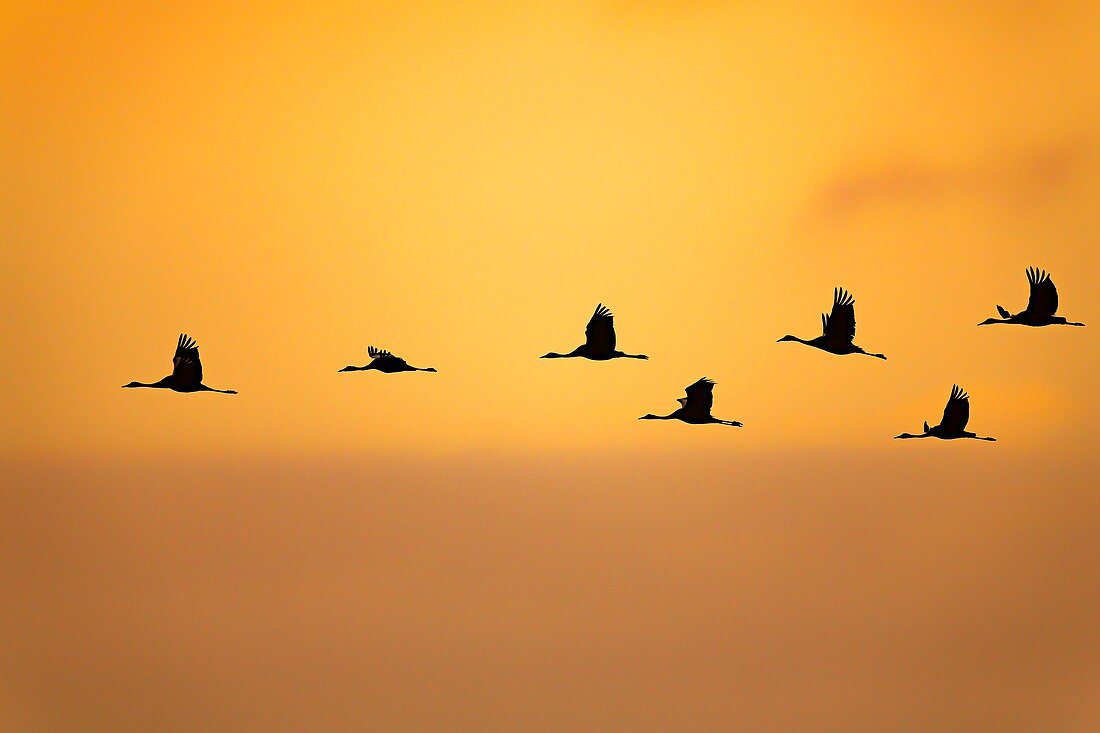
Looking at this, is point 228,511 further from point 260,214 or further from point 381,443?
point 260,214

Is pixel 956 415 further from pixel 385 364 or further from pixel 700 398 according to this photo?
pixel 385 364

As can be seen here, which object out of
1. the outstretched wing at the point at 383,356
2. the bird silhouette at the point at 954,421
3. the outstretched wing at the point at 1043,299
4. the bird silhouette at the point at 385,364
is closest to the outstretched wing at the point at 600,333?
the bird silhouette at the point at 385,364

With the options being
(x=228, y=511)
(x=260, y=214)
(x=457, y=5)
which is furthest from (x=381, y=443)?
(x=457, y=5)

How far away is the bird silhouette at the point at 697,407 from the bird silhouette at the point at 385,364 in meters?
1.24

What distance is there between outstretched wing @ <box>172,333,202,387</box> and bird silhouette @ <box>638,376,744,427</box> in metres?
2.31

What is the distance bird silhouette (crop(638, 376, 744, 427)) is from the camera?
21.4ft

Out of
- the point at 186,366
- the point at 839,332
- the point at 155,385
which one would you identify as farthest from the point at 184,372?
the point at 839,332

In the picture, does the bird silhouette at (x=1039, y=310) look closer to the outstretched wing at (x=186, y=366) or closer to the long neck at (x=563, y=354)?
the long neck at (x=563, y=354)

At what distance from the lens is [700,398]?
6531 millimetres

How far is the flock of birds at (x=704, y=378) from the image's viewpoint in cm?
653

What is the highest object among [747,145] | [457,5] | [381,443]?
[457,5]

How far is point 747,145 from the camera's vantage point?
6.81 m

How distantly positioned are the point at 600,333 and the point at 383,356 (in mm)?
1132

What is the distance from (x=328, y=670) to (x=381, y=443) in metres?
1.22
